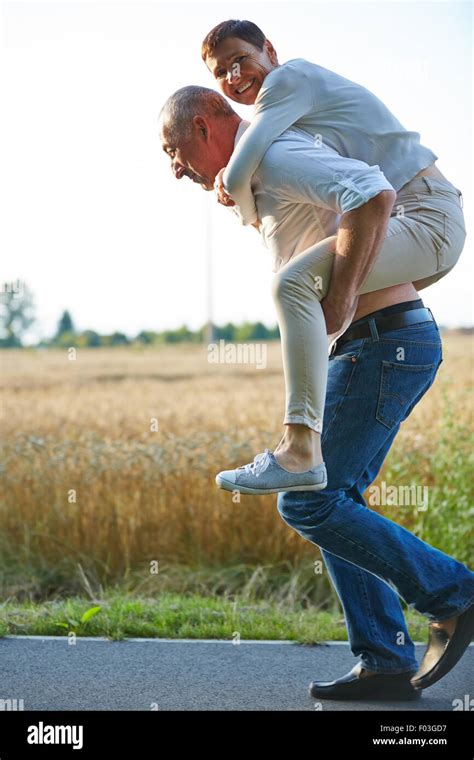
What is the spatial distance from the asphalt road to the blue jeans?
0.45 metres

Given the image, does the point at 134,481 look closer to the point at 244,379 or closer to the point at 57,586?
the point at 57,586

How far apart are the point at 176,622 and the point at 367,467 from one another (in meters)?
1.59

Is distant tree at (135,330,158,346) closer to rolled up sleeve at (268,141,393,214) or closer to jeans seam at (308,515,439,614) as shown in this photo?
jeans seam at (308,515,439,614)

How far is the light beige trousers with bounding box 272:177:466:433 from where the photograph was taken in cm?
253

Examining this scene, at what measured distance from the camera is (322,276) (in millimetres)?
2549

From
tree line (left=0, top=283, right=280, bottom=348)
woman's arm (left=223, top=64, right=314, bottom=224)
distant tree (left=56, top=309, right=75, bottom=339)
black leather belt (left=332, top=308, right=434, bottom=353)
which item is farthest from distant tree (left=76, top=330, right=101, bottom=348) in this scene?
woman's arm (left=223, top=64, right=314, bottom=224)

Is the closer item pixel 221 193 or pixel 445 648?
pixel 221 193

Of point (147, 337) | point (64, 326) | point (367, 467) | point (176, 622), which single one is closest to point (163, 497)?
point (176, 622)

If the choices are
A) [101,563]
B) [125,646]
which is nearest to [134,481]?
[101,563]

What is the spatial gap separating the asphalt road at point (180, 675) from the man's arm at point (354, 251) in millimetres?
1205

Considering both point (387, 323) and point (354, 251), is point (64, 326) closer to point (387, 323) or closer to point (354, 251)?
point (387, 323)

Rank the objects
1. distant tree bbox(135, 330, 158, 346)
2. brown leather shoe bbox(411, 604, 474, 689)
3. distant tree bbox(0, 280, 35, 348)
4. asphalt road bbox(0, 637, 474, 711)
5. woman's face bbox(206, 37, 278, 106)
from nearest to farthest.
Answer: woman's face bbox(206, 37, 278, 106) < brown leather shoe bbox(411, 604, 474, 689) < asphalt road bbox(0, 637, 474, 711) < distant tree bbox(0, 280, 35, 348) < distant tree bbox(135, 330, 158, 346)
